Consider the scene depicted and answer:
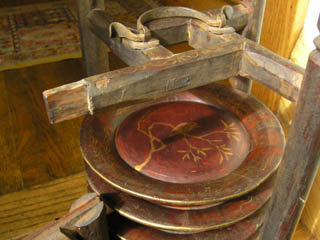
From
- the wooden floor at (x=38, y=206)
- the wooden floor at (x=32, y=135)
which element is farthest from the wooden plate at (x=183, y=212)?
the wooden floor at (x=32, y=135)

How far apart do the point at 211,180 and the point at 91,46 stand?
34.5 inches

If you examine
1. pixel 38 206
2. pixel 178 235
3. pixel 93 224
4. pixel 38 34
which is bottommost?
pixel 38 206

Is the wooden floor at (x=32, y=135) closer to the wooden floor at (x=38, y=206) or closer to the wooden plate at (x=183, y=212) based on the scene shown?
the wooden floor at (x=38, y=206)

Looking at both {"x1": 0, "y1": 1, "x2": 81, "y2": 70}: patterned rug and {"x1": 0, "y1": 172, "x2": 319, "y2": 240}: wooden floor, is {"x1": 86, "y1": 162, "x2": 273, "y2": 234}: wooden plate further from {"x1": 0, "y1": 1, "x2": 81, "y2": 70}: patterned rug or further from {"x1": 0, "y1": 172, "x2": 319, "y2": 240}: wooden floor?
{"x1": 0, "y1": 1, "x2": 81, "y2": 70}: patterned rug

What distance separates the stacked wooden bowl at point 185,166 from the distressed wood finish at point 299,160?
0.36ft

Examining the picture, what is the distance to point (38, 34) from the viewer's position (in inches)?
112

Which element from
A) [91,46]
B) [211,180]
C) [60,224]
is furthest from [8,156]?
[211,180]

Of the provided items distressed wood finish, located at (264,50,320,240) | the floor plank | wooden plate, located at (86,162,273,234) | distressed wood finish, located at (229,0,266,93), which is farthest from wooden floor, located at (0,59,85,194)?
distressed wood finish, located at (264,50,320,240)

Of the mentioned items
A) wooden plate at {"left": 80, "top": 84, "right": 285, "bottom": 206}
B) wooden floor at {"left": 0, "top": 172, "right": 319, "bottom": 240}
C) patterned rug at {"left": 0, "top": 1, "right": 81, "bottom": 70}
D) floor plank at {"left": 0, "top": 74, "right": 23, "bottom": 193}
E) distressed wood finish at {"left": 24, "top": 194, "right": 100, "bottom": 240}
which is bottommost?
wooden floor at {"left": 0, "top": 172, "right": 319, "bottom": 240}

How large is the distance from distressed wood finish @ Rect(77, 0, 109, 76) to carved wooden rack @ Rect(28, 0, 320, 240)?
0.36 meters

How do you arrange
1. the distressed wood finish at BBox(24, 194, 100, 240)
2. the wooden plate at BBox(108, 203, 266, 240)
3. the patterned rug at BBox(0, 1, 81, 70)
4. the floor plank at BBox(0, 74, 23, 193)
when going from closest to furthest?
the distressed wood finish at BBox(24, 194, 100, 240) → the wooden plate at BBox(108, 203, 266, 240) → the floor plank at BBox(0, 74, 23, 193) → the patterned rug at BBox(0, 1, 81, 70)

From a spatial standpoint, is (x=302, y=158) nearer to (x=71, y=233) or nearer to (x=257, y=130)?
(x=257, y=130)

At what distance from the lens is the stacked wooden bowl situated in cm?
95

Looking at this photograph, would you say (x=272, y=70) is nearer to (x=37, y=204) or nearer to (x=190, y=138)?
(x=190, y=138)
